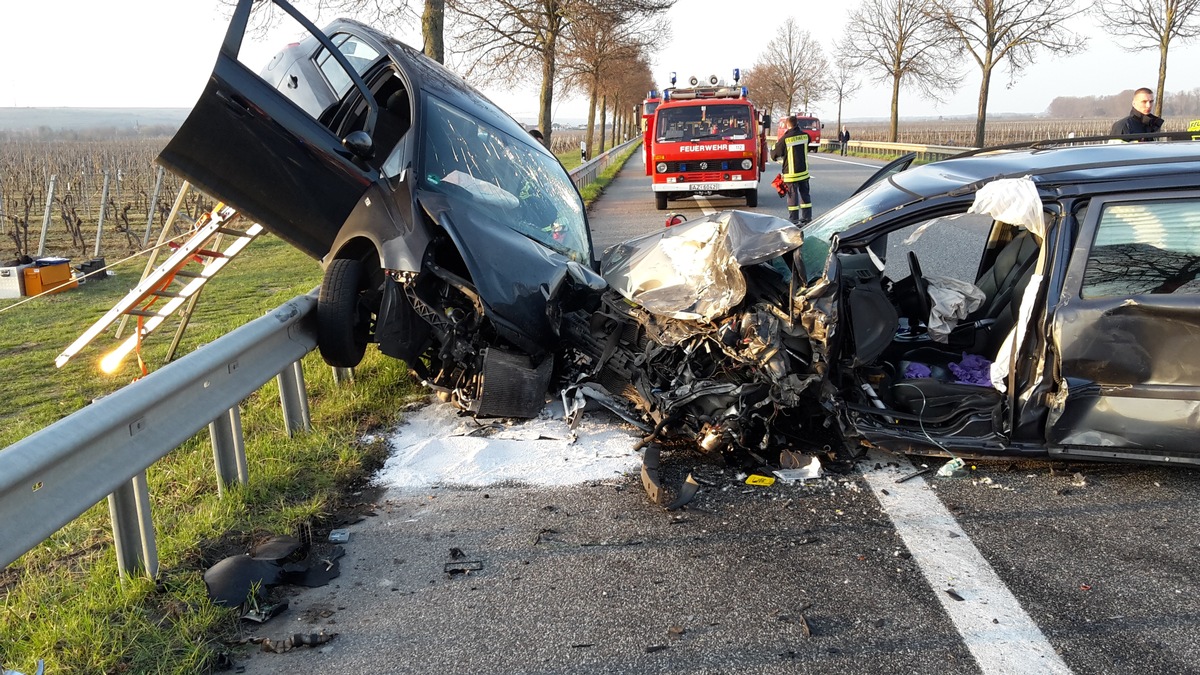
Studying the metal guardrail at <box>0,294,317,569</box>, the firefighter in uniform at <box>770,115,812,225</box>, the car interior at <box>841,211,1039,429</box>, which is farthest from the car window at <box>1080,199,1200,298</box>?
the firefighter in uniform at <box>770,115,812,225</box>

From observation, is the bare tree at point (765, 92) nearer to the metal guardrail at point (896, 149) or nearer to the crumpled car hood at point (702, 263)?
the metal guardrail at point (896, 149)

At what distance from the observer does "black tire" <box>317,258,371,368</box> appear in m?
4.90

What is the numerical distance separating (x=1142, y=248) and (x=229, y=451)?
4.36 m

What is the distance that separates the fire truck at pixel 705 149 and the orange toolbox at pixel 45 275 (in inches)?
404

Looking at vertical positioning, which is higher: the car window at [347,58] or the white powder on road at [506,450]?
the car window at [347,58]

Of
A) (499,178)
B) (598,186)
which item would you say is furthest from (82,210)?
(499,178)

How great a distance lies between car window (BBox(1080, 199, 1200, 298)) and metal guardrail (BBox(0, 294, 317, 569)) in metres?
3.98

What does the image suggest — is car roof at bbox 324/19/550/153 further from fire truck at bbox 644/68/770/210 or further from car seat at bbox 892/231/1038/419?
fire truck at bbox 644/68/770/210

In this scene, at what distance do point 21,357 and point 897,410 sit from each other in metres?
7.43

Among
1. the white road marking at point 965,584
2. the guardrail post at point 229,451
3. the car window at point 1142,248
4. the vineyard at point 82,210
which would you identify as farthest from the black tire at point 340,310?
the vineyard at point 82,210

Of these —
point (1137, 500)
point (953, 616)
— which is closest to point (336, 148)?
point (953, 616)

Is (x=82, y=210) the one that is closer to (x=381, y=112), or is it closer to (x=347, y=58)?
(x=347, y=58)

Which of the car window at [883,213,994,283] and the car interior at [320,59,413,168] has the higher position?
the car interior at [320,59,413,168]

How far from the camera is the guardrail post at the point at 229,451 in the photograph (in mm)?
3867
